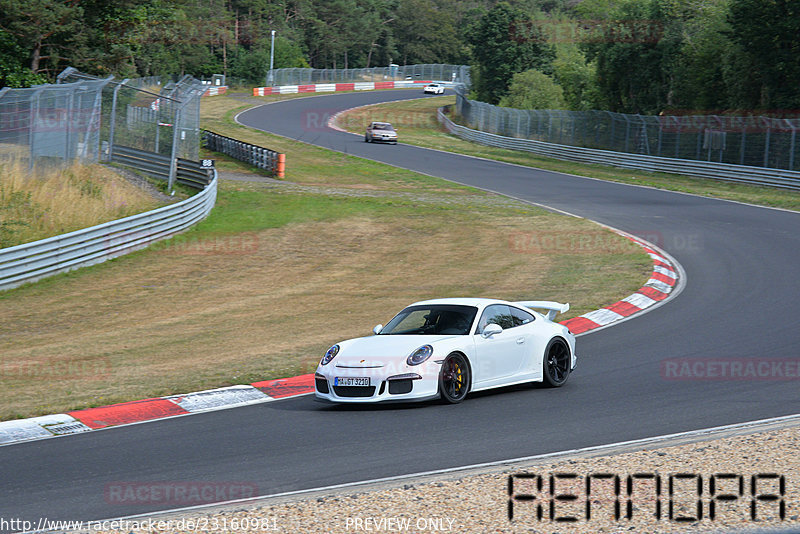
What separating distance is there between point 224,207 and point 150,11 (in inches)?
978

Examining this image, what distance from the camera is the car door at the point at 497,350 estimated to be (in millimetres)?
10523

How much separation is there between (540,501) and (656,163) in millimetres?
39841

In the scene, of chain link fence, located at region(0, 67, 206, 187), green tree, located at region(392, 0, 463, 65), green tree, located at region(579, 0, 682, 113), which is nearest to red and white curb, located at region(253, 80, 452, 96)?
green tree, located at region(392, 0, 463, 65)

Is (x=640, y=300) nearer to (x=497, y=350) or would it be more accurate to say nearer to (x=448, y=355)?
(x=497, y=350)

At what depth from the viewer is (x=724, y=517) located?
5.96 m

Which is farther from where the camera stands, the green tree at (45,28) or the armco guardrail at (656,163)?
A: the green tree at (45,28)

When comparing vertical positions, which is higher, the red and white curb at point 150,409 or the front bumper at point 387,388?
the front bumper at point 387,388

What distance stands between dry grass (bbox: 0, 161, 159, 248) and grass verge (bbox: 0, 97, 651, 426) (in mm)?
1632

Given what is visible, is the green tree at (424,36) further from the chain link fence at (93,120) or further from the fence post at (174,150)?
the fence post at (174,150)

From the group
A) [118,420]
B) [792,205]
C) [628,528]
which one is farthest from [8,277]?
[792,205]

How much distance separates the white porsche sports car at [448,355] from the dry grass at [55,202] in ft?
41.6

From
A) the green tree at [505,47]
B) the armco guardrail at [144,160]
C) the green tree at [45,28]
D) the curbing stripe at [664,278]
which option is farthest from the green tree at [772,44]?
the green tree at [505,47]

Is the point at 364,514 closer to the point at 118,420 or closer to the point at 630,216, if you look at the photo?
the point at 118,420

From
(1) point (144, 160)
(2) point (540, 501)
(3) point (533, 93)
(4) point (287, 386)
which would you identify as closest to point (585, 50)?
(3) point (533, 93)
